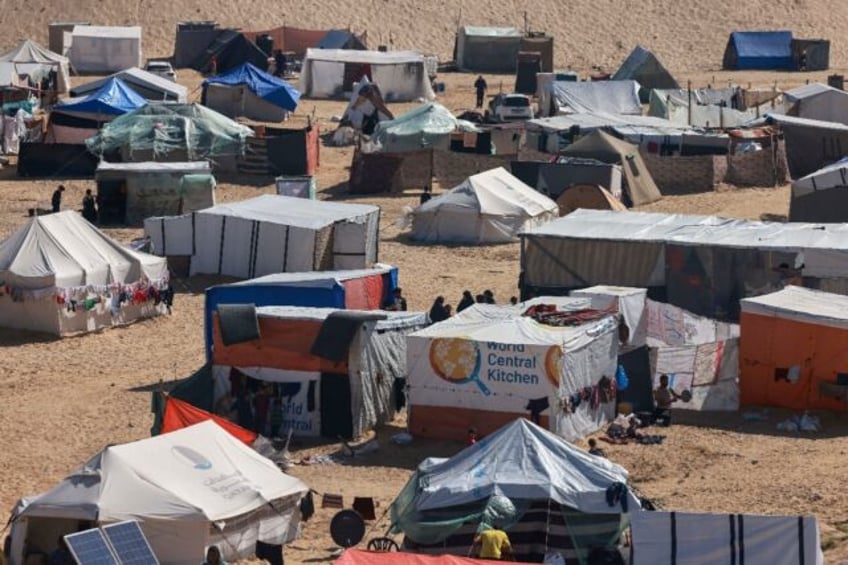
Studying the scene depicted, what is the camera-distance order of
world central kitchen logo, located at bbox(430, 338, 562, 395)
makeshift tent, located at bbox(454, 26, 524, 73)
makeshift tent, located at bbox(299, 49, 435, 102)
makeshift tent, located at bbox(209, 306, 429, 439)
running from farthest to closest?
makeshift tent, located at bbox(454, 26, 524, 73) < makeshift tent, located at bbox(299, 49, 435, 102) < makeshift tent, located at bbox(209, 306, 429, 439) < world central kitchen logo, located at bbox(430, 338, 562, 395)

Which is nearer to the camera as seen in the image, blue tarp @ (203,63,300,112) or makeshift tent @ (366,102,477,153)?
makeshift tent @ (366,102,477,153)

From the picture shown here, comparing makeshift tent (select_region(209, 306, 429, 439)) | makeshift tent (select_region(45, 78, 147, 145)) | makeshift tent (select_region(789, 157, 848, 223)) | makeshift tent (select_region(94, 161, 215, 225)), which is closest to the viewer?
makeshift tent (select_region(209, 306, 429, 439))

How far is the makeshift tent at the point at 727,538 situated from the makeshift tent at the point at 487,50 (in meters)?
46.8

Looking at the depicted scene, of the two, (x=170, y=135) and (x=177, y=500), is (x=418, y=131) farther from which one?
(x=177, y=500)

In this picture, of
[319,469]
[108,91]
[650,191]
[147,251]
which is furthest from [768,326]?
[108,91]

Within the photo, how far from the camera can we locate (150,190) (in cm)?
3503

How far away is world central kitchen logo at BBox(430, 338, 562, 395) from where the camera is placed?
2062cm

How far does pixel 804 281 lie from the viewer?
2555 cm

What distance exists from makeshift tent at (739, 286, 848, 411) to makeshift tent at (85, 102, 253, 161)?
19745mm

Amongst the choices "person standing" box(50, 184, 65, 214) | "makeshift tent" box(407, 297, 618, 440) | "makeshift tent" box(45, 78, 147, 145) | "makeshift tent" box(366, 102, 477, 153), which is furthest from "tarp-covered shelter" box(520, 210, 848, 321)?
"makeshift tent" box(45, 78, 147, 145)

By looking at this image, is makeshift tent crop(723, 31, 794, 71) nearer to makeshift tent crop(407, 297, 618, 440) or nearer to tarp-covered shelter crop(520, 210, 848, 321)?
tarp-covered shelter crop(520, 210, 848, 321)

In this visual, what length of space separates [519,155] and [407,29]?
26.7m

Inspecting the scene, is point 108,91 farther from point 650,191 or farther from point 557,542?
point 557,542

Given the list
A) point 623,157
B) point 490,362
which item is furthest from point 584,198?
point 490,362
